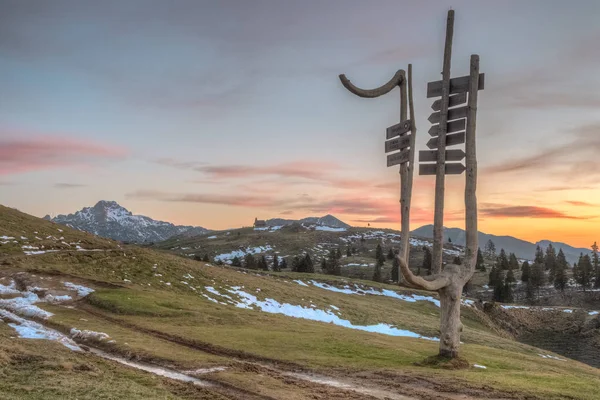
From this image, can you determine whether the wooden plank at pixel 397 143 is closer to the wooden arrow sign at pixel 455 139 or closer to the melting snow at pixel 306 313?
the wooden arrow sign at pixel 455 139

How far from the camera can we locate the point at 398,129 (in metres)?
22.4

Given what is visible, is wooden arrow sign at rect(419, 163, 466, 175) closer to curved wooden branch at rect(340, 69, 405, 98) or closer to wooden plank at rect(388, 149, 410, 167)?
wooden plank at rect(388, 149, 410, 167)

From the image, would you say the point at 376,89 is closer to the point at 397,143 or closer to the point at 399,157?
the point at 397,143

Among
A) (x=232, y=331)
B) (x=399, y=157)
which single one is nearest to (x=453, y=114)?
(x=399, y=157)

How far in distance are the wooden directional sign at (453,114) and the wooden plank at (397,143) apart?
2.77m

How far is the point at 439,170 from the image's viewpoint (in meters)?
23.4

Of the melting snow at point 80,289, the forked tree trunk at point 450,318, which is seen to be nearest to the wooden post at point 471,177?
the forked tree trunk at point 450,318

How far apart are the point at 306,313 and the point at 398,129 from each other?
119ft

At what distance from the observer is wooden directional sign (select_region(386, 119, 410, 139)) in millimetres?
21844

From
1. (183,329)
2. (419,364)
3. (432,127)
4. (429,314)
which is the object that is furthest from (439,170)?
(429,314)

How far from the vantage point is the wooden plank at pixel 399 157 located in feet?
72.5

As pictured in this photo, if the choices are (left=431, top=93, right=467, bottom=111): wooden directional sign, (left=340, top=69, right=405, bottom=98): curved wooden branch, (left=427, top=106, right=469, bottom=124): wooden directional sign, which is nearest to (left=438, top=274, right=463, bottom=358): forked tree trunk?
(left=427, top=106, right=469, bottom=124): wooden directional sign

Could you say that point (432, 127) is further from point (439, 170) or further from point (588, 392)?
point (588, 392)

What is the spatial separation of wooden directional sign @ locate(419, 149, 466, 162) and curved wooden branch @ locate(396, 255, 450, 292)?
5.67 metres
